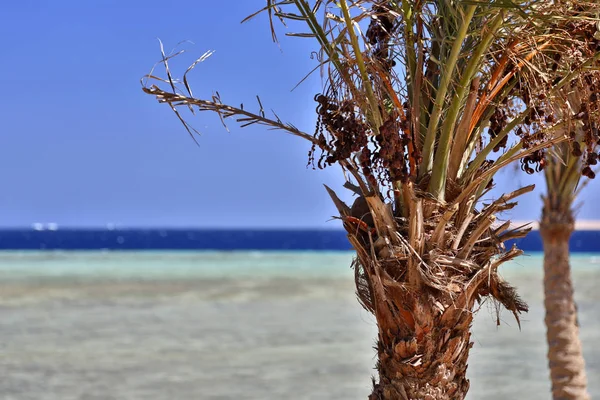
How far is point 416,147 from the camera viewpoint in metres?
3.96

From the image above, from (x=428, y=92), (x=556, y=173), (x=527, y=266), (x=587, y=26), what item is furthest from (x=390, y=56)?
(x=527, y=266)

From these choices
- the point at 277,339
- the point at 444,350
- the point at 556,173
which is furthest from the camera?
the point at 277,339

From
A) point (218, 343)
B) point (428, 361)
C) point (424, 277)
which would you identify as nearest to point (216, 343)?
point (218, 343)

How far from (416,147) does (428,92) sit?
1.42ft

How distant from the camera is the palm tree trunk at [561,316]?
8.07 meters

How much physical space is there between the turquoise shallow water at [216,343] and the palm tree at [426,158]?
13.0 feet

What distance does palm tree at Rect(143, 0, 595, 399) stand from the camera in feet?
13.2

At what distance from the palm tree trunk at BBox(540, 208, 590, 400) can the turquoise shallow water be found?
1.37ft

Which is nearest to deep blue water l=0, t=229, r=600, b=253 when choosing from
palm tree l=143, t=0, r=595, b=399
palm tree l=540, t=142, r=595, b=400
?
palm tree l=540, t=142, r=595, b=400

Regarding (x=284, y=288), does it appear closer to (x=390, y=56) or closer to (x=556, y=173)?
(x=556, y=173)

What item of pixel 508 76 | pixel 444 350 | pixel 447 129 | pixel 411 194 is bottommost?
pixel 444 350

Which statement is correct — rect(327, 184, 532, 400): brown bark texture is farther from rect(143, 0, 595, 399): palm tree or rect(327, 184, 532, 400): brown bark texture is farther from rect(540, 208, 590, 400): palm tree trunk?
rect(540, 208, 590, 400): palm tree trunk

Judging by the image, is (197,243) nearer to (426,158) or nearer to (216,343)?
(216,343)

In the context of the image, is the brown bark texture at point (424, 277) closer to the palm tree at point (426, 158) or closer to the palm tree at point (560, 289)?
the palm tree at point (426, 158)
